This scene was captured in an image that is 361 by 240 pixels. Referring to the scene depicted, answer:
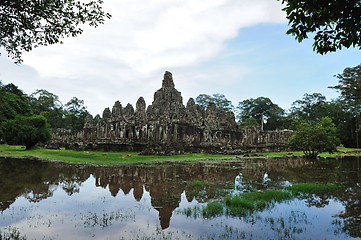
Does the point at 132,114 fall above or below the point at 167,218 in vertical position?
above

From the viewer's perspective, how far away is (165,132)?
22.8 metres

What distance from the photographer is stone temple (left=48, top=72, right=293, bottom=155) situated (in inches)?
874

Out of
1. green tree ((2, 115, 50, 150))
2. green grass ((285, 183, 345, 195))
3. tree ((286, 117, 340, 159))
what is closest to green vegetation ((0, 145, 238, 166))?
green tree ((2, 115, 50, 150))

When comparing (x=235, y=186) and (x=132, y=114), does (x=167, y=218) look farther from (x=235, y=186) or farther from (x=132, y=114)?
(x=132, y=114)

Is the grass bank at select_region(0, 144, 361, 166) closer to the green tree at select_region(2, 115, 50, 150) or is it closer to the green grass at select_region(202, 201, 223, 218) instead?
the green tree at select_region(2, 115, 50, 150)

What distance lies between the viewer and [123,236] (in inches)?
163

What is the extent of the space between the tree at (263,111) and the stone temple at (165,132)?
3425cm

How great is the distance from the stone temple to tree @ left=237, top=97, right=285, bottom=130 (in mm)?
34253

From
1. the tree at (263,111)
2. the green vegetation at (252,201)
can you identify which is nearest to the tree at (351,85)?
the tree at (263,111)

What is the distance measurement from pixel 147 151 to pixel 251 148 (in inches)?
619

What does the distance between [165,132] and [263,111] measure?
186 ft

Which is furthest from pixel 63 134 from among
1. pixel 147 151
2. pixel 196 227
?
pixel 196 227

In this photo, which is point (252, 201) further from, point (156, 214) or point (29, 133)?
point (29, 133)

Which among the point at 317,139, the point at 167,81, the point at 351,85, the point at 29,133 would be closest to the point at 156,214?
the point at 317,139
